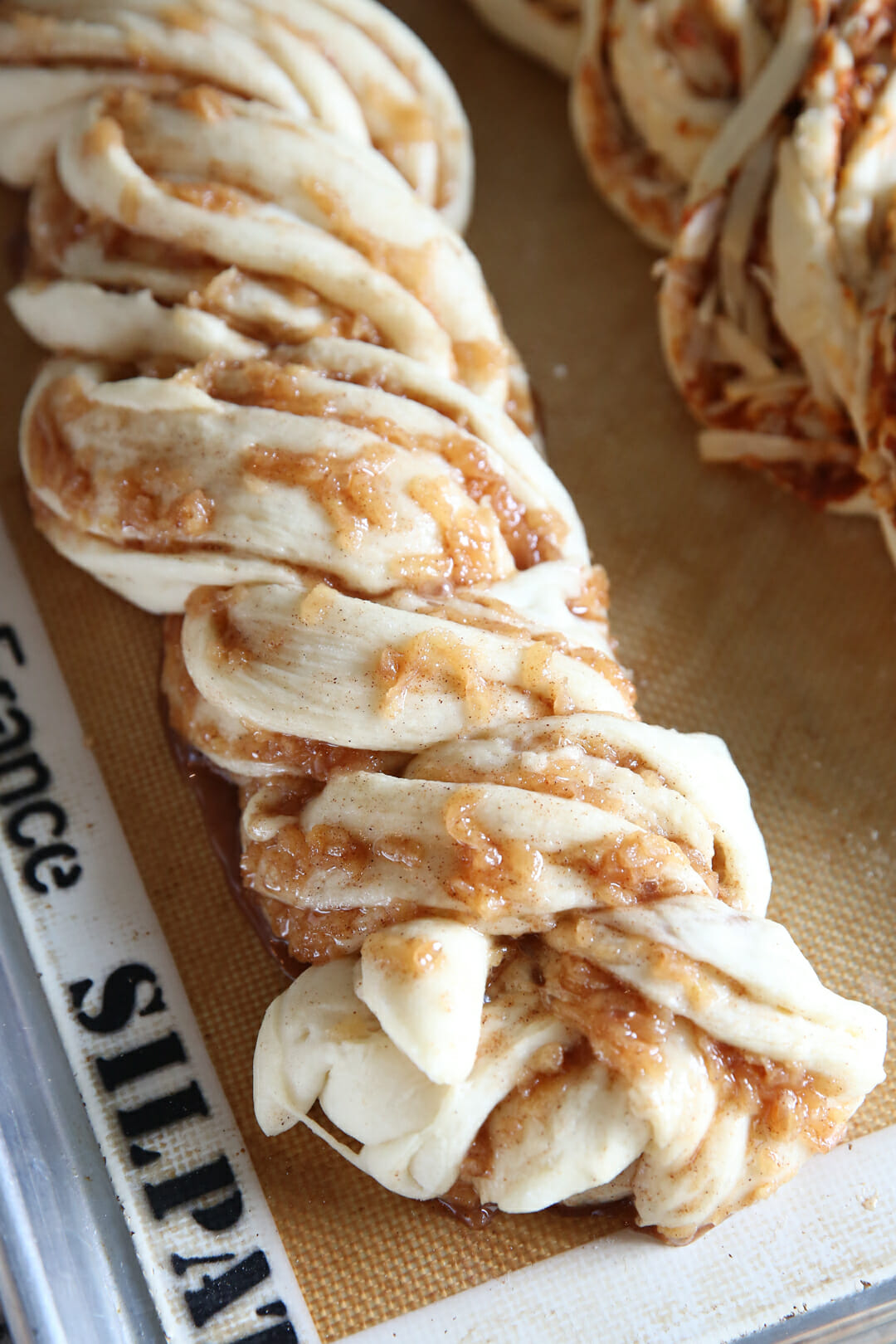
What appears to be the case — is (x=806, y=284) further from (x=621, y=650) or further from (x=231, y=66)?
(x=231, y=66)

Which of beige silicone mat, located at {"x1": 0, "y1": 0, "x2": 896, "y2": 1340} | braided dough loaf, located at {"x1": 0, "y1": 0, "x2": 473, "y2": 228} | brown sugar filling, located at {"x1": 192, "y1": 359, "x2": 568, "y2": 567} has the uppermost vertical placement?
braided dough loaf, located at {"x1": 0, "y1": 0, "x2": 473, "y2": 228}

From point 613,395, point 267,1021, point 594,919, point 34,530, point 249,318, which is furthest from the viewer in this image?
point 613,395

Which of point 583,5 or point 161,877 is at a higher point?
point 583,5

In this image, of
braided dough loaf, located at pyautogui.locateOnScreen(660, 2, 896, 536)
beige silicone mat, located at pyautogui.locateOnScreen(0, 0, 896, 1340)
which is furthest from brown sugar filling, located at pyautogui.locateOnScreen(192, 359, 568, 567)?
braided dough loaf, located at pyautogui.locateOnScreen(660, 2, 896, 536)

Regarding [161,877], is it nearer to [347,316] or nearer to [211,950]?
[211,950]

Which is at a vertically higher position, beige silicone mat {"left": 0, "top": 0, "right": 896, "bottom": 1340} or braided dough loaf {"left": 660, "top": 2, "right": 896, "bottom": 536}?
braided dough loaf {"left": 660, "top": 2, "right": 896, "bottom": 536}

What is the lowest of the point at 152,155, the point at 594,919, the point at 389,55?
the point at 594,919

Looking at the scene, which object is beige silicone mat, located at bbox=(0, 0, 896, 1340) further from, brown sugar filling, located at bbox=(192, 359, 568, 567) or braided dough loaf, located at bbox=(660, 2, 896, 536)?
brown sugar filling, located at bbox=(192, 359, 568, 567)

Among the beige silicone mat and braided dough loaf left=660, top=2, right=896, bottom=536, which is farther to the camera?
braided dough loaf left=660, top=2, right=896, bottom=536

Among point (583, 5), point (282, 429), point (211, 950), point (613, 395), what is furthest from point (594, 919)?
point (583, 5)
